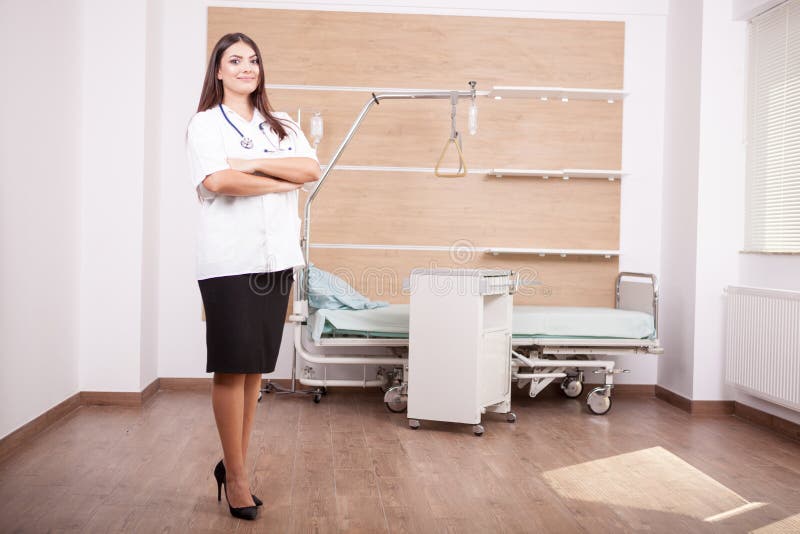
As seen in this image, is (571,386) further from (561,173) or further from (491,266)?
(561,173)

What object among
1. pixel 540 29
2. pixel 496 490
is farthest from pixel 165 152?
pixel 496 490

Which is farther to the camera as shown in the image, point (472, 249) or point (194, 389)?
point (472, 249)

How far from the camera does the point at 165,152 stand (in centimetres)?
470

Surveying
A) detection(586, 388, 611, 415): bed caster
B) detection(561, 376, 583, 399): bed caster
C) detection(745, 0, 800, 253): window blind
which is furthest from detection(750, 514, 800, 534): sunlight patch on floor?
detection(561, 376, 583, 399): bed caster

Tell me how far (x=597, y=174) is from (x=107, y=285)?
115 inches

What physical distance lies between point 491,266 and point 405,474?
2.14m

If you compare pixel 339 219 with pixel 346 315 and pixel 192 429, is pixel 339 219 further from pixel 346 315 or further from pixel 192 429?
pixel 192 429

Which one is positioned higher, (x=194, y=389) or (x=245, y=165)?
(x=245, y=165)

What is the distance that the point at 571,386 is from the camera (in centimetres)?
473

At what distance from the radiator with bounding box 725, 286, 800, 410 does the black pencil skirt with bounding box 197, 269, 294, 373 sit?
8.74ft

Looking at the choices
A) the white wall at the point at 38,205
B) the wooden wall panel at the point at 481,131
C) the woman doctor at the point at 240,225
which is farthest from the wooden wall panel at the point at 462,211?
the woman doctor at the point at 240,225

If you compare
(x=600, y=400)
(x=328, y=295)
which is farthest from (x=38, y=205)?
(x=600, y=400)

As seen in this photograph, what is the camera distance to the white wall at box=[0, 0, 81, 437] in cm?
310

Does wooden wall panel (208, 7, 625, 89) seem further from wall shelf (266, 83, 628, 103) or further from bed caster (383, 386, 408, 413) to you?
bed caster (383, 386, 408, 413)
